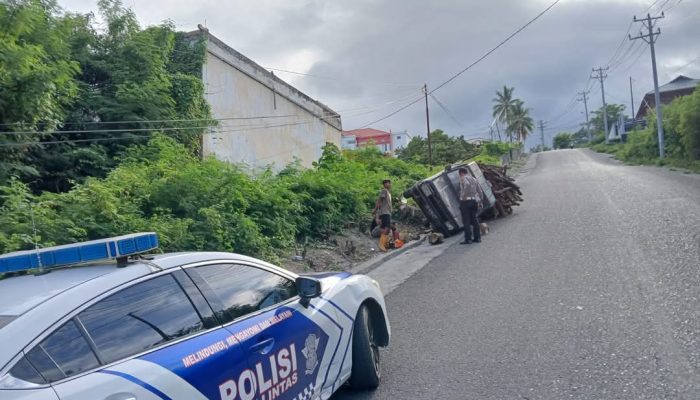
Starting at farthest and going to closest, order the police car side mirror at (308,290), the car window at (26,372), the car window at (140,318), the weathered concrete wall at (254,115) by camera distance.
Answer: the weathered concrete wall at (254,115)
the police car side mirror at (308,290)
the car window at (140,318)
the car window at (26,372)

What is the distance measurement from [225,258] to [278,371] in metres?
0.78

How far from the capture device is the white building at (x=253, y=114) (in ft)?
56.0

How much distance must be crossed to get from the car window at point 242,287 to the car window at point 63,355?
2.77ft

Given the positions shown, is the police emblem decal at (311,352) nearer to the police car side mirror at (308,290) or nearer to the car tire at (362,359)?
the police car side mirror at (308,290)

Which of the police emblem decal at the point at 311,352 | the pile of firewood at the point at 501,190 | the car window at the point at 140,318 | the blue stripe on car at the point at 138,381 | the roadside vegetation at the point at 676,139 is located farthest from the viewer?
the roadside vegetation at the point at 676,139

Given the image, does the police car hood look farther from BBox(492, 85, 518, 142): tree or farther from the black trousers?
BBox(492, 85, 518, 142): tree

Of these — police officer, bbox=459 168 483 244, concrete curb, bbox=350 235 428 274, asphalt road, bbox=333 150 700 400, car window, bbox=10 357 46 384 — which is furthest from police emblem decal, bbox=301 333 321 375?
police officer, bbox=459 168 483 244

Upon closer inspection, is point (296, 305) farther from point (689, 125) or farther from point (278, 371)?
point (689, 125)

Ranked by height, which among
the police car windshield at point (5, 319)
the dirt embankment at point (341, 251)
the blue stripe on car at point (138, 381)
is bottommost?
the dirt embankment at point (341, 251)

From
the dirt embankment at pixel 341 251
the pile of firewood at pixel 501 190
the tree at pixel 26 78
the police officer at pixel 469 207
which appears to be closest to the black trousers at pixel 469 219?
the police officer at pixel 469 207

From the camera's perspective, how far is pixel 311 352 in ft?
13.0

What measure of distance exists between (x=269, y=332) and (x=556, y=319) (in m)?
3.73

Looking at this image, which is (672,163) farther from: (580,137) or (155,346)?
(580,137)

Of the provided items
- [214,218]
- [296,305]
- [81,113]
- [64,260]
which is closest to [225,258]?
[296,305]
